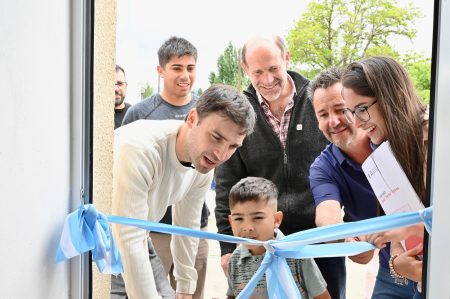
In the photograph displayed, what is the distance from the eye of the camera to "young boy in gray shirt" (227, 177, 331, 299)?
177 centimetres

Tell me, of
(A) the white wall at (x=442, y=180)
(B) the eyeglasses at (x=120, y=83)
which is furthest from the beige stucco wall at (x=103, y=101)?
(A) the white wall at (x=442, y=180)

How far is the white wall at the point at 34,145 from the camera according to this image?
1.58m

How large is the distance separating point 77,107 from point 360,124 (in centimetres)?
90

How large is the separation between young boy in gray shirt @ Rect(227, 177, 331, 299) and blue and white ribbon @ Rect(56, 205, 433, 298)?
0.15ft

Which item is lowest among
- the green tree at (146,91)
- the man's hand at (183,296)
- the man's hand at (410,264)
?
the man's hand at (183,296)

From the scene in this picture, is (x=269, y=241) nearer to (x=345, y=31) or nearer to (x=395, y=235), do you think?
(x=395, y=235)

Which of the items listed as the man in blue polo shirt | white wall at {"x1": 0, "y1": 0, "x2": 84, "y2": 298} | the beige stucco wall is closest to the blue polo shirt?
the man in blue polo shirt

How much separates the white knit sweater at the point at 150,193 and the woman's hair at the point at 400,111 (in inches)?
22.9

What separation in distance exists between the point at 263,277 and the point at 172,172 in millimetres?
449

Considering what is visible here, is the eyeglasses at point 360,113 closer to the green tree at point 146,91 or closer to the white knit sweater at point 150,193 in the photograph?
the white knit sweater at point 150,193

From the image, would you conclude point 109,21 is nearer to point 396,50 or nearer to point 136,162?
point 136,162

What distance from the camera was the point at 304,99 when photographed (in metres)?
1.74

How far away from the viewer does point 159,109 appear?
1870 millimetres

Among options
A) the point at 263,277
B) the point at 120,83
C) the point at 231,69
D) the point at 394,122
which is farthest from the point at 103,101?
the point at 394,122
